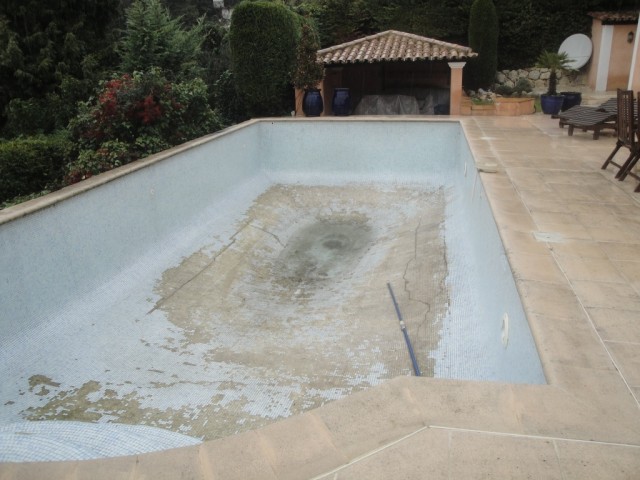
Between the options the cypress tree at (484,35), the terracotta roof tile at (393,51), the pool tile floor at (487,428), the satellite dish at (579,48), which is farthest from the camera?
the satellite dish at (579,48)

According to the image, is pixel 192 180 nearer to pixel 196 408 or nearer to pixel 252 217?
pixel 252 217

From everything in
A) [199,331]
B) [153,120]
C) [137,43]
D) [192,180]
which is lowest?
[199,331]

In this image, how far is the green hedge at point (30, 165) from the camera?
10922 mm

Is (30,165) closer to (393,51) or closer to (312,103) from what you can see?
(312,103)

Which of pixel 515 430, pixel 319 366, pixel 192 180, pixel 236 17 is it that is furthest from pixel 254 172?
pixel 515 430

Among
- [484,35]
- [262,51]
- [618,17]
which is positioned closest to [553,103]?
[484,35]

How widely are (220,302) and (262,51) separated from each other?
9295 mm

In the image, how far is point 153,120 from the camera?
10.3 meters

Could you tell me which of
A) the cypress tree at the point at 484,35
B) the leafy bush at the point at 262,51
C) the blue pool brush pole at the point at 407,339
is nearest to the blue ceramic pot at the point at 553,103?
the cypress tree at the point at 484,35

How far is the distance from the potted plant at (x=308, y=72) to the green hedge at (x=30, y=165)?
5985mm

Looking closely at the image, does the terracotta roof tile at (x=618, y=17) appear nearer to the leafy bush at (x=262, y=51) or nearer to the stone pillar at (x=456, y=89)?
the stone pillar at (x=456, y=89)

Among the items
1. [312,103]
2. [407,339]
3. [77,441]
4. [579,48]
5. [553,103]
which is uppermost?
[579,48]

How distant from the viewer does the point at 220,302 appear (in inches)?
242

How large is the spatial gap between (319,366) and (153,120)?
24.3ft
